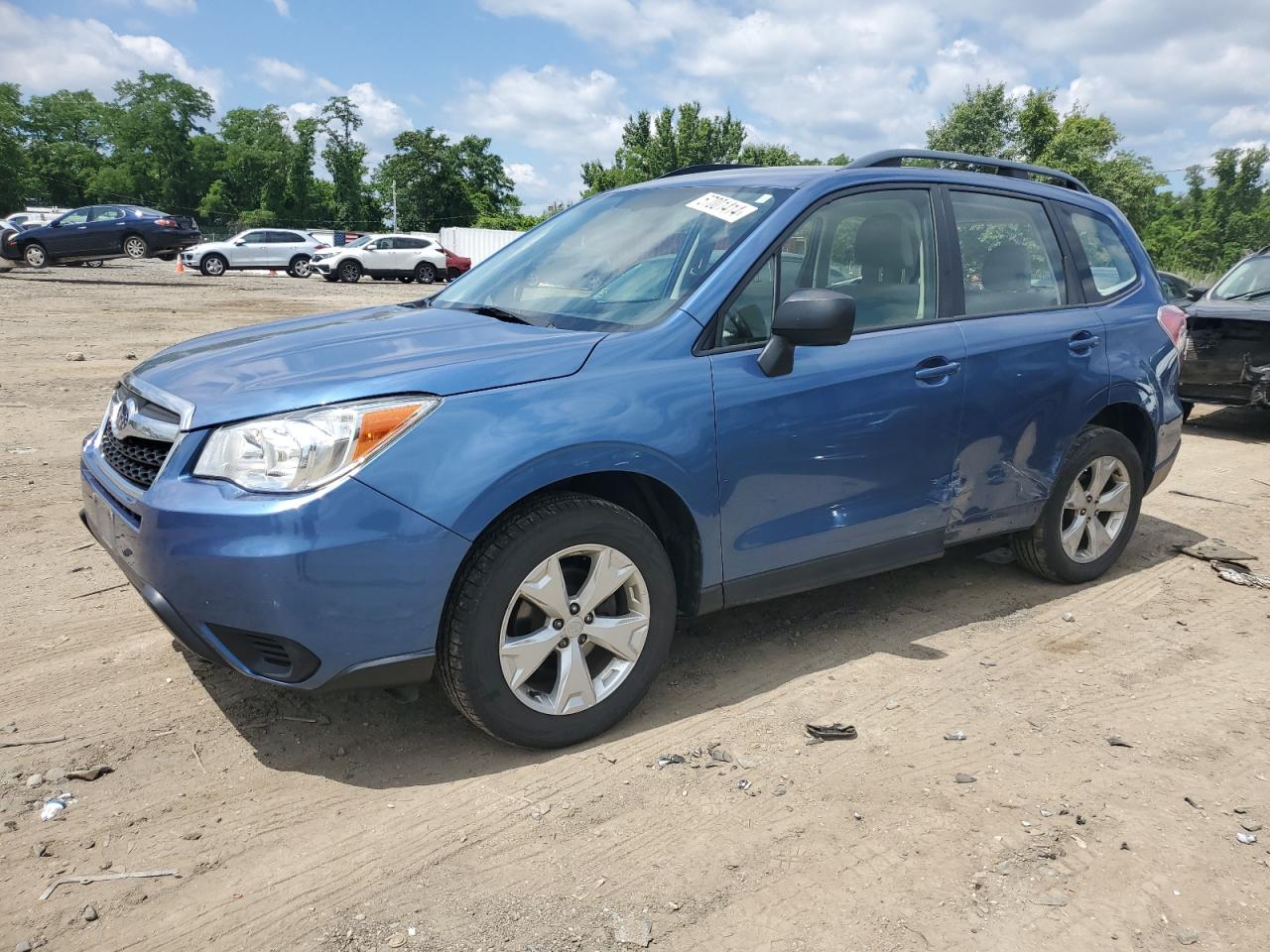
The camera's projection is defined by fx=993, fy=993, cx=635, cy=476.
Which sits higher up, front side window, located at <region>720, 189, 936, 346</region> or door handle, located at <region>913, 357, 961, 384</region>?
front side window, located at <region>720, 189, 936, 346</region>

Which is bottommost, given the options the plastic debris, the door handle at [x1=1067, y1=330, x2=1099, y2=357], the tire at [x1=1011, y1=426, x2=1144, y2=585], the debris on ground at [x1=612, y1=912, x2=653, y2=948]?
the plastic debris

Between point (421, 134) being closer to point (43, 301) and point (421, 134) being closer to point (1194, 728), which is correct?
point (43, 301)

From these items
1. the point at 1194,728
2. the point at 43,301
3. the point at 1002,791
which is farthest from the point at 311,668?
the point at 43,301

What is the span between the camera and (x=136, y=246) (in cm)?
2602

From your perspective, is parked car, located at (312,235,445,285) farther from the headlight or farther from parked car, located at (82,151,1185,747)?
the headlight

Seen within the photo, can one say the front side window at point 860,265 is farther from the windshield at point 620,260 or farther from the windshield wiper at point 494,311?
the windshield wiper at point 494,311

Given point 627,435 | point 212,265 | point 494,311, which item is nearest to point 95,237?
point 212,265

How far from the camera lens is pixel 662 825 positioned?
2.84m

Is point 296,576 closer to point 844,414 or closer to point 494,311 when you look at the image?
point 494,311

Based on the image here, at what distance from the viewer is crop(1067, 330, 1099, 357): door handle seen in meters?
4.48

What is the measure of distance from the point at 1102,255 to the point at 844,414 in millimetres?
2165

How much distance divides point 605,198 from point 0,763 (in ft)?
10.3

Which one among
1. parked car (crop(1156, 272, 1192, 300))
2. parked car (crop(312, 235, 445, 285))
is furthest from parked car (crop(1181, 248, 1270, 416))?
parked car (crop(312, 235, 445, 285))

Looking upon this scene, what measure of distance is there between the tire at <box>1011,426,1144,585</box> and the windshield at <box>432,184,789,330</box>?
2032mm
